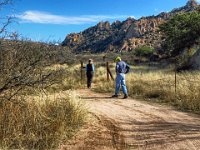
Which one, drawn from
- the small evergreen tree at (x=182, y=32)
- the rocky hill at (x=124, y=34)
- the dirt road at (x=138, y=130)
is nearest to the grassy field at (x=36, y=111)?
the dirt road at (x=138, y=130)

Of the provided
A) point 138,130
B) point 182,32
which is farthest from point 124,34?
point 138,130

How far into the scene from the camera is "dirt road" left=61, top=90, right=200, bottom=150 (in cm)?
808

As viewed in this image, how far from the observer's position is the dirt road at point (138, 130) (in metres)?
8.08

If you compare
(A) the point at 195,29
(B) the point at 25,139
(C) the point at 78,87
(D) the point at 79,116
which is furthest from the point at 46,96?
(A) the point at 195,29

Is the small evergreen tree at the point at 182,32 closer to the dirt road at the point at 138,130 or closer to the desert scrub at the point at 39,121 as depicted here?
the dirt road at the point at 138,130

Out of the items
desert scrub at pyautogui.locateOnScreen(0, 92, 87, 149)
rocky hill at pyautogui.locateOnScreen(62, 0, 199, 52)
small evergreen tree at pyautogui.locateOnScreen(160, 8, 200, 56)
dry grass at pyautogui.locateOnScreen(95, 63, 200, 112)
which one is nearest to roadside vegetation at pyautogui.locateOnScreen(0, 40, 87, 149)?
desert scrub at pyautogui.locateOnScreen(0, 92, 87, 149)

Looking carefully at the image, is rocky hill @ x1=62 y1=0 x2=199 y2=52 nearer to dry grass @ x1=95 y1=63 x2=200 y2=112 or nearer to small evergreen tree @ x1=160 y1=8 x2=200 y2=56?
small evergreen tree @ x1=160 y1=8 x2=200 y2=56

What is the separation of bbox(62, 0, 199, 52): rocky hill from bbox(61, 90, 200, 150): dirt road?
10540 cm

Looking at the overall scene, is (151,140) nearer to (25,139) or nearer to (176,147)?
(176,147)

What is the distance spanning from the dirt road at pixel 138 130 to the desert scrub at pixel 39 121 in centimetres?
29

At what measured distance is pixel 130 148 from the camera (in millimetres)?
7902

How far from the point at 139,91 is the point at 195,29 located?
96.9 feet

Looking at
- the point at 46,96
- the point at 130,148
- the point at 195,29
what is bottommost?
the point at 130,148

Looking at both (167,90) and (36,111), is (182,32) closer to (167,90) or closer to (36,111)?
(167,90)
